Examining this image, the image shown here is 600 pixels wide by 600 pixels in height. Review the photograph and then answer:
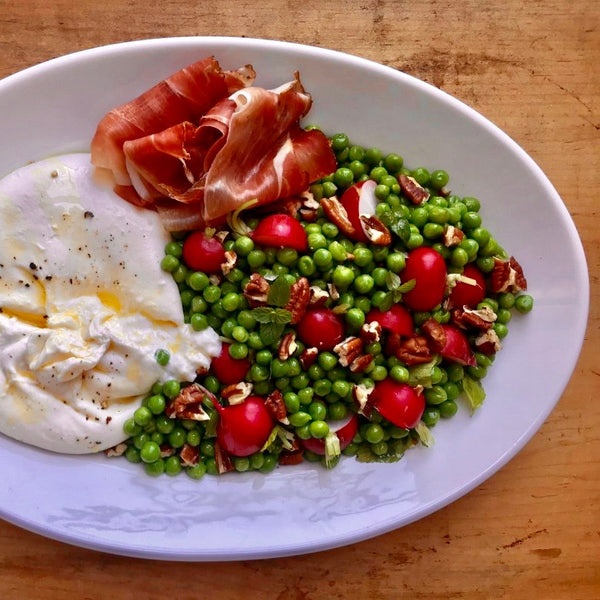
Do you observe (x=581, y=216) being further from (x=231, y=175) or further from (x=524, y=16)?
(x=231, y=175)

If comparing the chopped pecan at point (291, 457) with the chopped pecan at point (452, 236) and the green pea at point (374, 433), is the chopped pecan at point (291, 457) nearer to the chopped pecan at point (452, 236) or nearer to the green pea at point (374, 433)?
the green pea at point (374, 433)

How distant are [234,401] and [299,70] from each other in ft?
5.02

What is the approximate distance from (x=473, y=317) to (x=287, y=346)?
0.88 meters

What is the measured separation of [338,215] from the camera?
271 centimetres

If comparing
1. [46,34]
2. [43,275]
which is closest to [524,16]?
[46,34]

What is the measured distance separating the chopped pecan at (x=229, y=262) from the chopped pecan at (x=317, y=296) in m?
0.36

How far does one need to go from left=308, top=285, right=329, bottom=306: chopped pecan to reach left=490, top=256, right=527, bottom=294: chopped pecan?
0.83 metres

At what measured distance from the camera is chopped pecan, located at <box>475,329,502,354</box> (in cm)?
279

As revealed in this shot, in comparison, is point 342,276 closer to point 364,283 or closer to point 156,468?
point 364,283

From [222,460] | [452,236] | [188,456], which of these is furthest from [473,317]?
[188,456]

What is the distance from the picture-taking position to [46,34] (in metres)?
2.89

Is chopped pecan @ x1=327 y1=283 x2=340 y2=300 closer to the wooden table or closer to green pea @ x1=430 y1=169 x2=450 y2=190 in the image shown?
green pea @ x1=430 y1=169 x2=450 y2=190

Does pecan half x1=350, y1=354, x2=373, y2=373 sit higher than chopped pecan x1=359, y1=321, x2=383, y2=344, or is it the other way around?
chopped pecan x1=359, y1=321, x2=383, y2=344

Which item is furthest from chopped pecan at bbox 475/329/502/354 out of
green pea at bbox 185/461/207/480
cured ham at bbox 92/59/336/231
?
green pea at bbox 185/461/207/480
